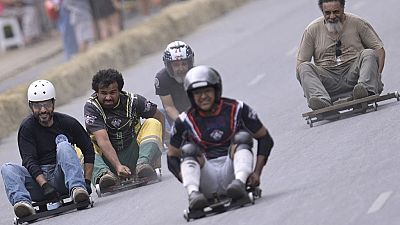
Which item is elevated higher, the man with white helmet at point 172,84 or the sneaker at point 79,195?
the man with white helmet at point 172,84

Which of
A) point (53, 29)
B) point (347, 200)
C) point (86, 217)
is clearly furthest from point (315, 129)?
point (53, 29)

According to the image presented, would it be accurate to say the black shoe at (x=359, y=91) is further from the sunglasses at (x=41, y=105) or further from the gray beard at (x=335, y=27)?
the sunglasses at (x=41, y=105)

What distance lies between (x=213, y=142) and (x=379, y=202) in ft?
5.90

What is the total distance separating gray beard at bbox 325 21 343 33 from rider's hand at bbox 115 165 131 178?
9.71 feet

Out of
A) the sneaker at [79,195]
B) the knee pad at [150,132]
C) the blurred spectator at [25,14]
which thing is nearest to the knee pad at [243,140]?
the sneaker at [79,195]

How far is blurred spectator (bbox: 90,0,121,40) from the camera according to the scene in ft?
99.4

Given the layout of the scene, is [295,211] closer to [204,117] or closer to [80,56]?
[204,117]

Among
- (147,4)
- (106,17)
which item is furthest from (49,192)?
(147,4)

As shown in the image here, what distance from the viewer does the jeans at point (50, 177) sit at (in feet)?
47.3

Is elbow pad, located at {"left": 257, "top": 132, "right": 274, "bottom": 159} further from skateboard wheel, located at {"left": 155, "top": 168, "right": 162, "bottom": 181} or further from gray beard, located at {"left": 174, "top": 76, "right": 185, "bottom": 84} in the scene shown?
gray beard, located at {"left": 174, "top": 76, "right": 185, "bottom": 84}

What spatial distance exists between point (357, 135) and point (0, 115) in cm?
1043

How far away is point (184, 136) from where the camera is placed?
12414 mm

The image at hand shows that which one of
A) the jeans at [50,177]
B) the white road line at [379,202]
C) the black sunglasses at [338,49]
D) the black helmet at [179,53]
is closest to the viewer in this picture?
the white road line at [379,202]

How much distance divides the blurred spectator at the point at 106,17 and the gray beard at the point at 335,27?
13.7m
